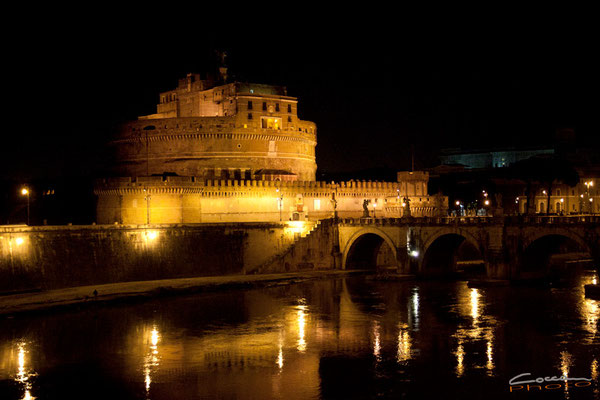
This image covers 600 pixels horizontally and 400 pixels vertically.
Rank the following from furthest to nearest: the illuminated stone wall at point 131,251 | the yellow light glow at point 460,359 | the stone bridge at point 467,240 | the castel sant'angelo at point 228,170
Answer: the castel sant'angelo at point 228,170 → the illuminated stone wall at point 131,251 → the stone bridge at point 467,240 → the yellow light glow at point 460,359

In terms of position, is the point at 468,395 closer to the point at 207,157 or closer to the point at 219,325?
the point at 219,325

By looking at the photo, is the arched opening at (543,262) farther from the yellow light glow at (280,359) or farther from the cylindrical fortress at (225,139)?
the cylindrical fortress at (225,139)

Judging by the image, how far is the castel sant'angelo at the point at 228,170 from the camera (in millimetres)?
55438

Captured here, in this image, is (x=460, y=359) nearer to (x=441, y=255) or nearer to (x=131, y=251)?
(x=441, y=255)

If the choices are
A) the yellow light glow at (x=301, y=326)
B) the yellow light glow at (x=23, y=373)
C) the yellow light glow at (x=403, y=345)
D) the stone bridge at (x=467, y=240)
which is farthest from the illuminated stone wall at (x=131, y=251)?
the yellow light glow at (x=403, y=345)

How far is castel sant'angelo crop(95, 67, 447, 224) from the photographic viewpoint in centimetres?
5544

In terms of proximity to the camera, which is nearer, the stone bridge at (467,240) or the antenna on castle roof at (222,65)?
the stone bridge at (467,240)

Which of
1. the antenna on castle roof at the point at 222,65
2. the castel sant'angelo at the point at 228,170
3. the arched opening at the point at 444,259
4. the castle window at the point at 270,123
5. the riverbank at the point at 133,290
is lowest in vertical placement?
the riverbank at the point at 133,290

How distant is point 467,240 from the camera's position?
171 ft

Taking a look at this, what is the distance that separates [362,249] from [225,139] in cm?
1649

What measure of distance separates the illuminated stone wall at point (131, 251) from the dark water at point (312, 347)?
5.81m

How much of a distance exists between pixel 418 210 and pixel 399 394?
46.7 metres

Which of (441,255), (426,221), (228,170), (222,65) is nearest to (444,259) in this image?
(441,255)

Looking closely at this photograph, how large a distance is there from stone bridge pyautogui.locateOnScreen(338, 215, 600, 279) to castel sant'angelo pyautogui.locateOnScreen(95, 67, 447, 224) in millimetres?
4551
